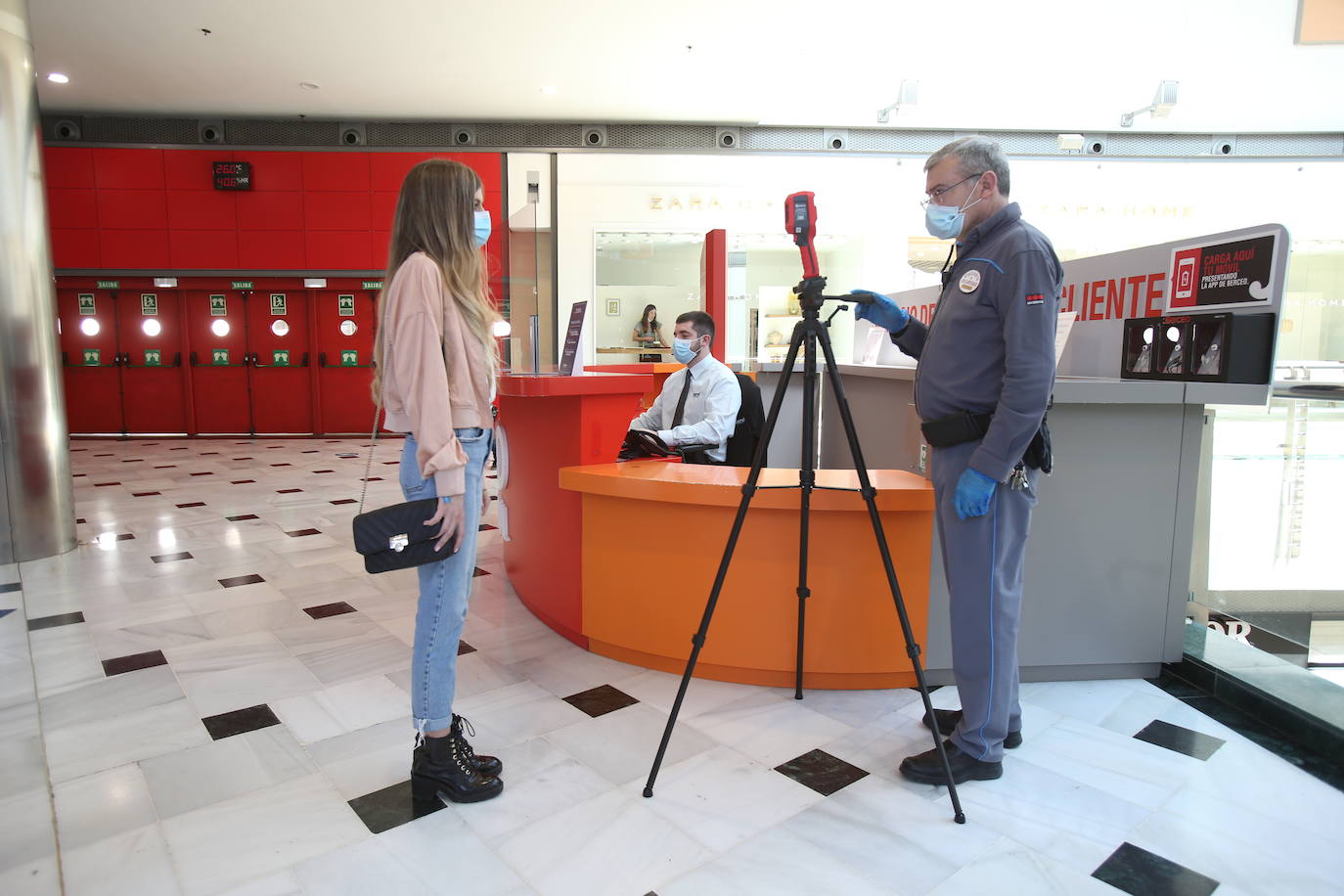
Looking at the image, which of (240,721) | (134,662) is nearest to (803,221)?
(240,721)

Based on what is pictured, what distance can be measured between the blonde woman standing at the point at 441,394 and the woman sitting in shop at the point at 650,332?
7.21 m

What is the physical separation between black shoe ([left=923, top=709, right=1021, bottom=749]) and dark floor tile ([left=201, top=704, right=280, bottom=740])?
1969mm

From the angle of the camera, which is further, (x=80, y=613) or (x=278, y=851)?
(x=80, y=613)

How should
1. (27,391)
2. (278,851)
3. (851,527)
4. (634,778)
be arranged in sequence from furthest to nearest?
(27,391)
(851,527)
(634,778)
(278,851)

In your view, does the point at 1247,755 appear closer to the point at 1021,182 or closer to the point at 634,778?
the point at 634,778

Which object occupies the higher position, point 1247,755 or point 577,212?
point 577,212

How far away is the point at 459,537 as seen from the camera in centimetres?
176

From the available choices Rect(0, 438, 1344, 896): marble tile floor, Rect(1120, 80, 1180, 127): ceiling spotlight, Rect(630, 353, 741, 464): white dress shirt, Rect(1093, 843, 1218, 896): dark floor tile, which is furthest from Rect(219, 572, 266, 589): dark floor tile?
Rect(1120, 80, 1180, 127): ceiling spotlight

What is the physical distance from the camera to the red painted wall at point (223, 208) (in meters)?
9.02

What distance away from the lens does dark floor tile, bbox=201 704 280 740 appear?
7.43 feet

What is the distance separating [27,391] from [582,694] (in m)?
3.80

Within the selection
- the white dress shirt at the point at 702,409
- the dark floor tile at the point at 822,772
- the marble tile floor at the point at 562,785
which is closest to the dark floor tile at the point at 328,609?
the marble tile floor at the point at 562,785

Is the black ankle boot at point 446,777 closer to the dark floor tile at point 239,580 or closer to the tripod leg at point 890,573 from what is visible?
the tripod leg at point 890,573

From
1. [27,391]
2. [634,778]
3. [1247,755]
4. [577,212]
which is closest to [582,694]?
[634,778]
